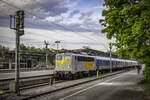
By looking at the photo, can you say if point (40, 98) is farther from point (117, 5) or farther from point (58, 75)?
point (58, 75)

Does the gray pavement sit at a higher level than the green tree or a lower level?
lower

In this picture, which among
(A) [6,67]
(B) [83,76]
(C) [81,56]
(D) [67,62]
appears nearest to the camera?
(D) [67,62]

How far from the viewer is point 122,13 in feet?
34.8

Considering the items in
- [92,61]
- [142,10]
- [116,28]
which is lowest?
[92,61]

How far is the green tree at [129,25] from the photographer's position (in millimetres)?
10109

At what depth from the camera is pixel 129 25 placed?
36.1ft

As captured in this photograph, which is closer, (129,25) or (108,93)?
(129,25)

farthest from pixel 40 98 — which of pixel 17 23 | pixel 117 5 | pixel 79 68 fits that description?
pixel 79 68

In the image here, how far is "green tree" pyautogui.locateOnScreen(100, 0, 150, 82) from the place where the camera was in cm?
1011

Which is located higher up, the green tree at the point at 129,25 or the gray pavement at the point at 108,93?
the green tree at the point at 129,25

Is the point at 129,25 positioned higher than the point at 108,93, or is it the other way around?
the point at 129,25

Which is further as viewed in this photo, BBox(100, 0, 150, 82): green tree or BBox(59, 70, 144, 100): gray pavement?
BBox(59, 70, 144, 100): gray pavement

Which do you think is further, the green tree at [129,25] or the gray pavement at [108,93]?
the gray pavement at [108,93]

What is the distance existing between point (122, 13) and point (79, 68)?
15979 mm
